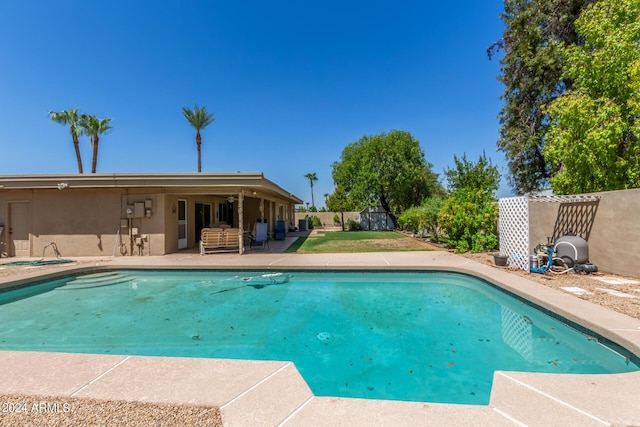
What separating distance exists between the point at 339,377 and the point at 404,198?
26079mm

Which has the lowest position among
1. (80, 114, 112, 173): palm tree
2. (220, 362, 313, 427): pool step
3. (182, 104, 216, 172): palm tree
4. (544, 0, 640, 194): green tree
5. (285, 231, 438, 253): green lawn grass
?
(220, 362, 313, 427): pool step

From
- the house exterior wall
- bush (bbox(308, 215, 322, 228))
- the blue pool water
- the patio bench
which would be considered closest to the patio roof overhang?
the house exterior wall

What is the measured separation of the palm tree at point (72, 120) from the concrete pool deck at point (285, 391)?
28.7 metres

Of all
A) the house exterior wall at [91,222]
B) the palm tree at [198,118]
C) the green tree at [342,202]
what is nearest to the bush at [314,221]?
the green tree at [342,202]

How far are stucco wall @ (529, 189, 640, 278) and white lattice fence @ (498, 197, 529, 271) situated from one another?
1548mm

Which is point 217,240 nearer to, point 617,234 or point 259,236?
point 259,236

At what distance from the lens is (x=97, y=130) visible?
2450cm

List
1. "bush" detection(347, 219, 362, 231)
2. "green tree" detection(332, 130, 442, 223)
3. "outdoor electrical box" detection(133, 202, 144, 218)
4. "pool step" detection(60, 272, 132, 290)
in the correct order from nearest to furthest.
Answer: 1. "pool step" detection(60, 272, 132, 290)
2. "outdoor electrical box" detection(133, 202, 144, 218)
3. "green tree" detection(332, 130, 442, 223)
4. "bush" detection(347, 219, 362, 231)

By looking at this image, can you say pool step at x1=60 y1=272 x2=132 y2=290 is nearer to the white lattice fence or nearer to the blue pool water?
the blue pool water

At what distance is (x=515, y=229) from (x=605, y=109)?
16.6 ft

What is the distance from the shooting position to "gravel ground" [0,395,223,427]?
6.89ft

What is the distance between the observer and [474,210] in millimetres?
11133

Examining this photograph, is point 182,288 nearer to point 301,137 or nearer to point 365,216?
point 301,137

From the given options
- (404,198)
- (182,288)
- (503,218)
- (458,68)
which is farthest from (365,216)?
(182,288)
